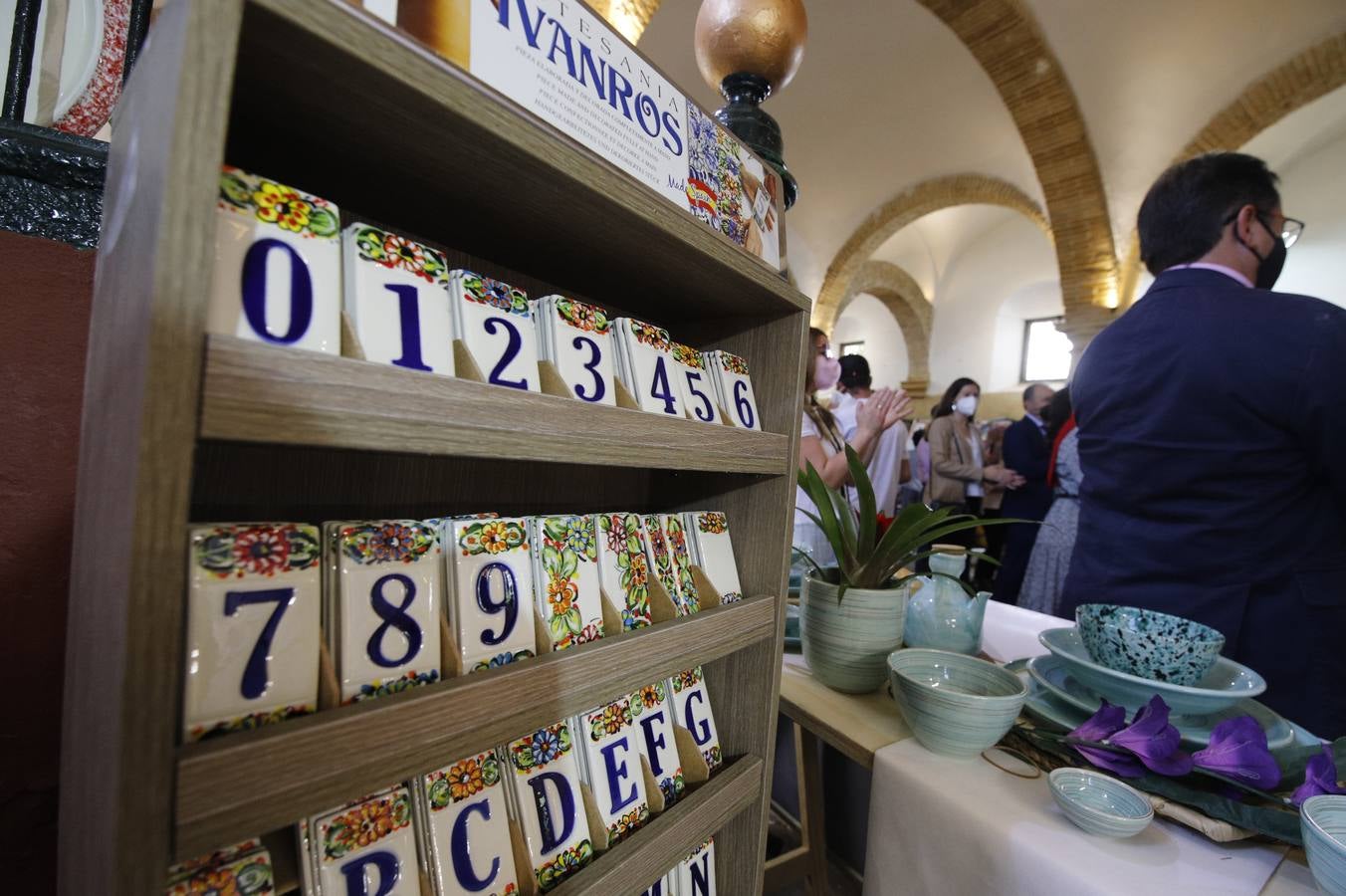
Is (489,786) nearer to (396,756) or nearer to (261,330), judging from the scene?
(396,756)

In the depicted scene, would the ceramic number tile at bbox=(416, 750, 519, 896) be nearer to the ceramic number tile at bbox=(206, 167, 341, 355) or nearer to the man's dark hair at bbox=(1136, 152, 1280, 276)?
the ceramic number tile at bbox=(206, 167, 341, 355)

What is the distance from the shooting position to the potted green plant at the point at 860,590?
3.16 feet

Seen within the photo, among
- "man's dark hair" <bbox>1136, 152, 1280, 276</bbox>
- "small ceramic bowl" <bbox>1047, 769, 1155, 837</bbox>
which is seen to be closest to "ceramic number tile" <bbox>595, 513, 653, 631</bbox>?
"small ceramic bowl" <bbox>1047, 769, 1155, 837</bbox>

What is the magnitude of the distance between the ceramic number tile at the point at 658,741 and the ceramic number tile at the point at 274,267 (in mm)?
551

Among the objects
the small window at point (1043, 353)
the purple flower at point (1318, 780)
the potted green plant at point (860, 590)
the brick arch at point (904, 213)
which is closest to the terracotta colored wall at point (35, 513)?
the potted green plant at point (860, 590)

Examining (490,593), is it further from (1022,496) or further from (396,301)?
(1022,496)

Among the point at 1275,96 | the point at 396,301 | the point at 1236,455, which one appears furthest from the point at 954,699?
the point at 1275,96

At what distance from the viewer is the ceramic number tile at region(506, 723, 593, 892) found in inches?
23.1

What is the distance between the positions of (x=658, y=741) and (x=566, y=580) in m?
0.29

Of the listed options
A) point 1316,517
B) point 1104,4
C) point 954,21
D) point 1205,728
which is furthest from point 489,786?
point 1104,4

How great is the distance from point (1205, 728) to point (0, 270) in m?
1.64

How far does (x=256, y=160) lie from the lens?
0.55 metres

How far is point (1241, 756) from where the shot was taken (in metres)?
0.65

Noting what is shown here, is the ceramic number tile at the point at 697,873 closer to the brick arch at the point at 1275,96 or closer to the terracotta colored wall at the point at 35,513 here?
the terracotta colored wall at the point at 35,513
